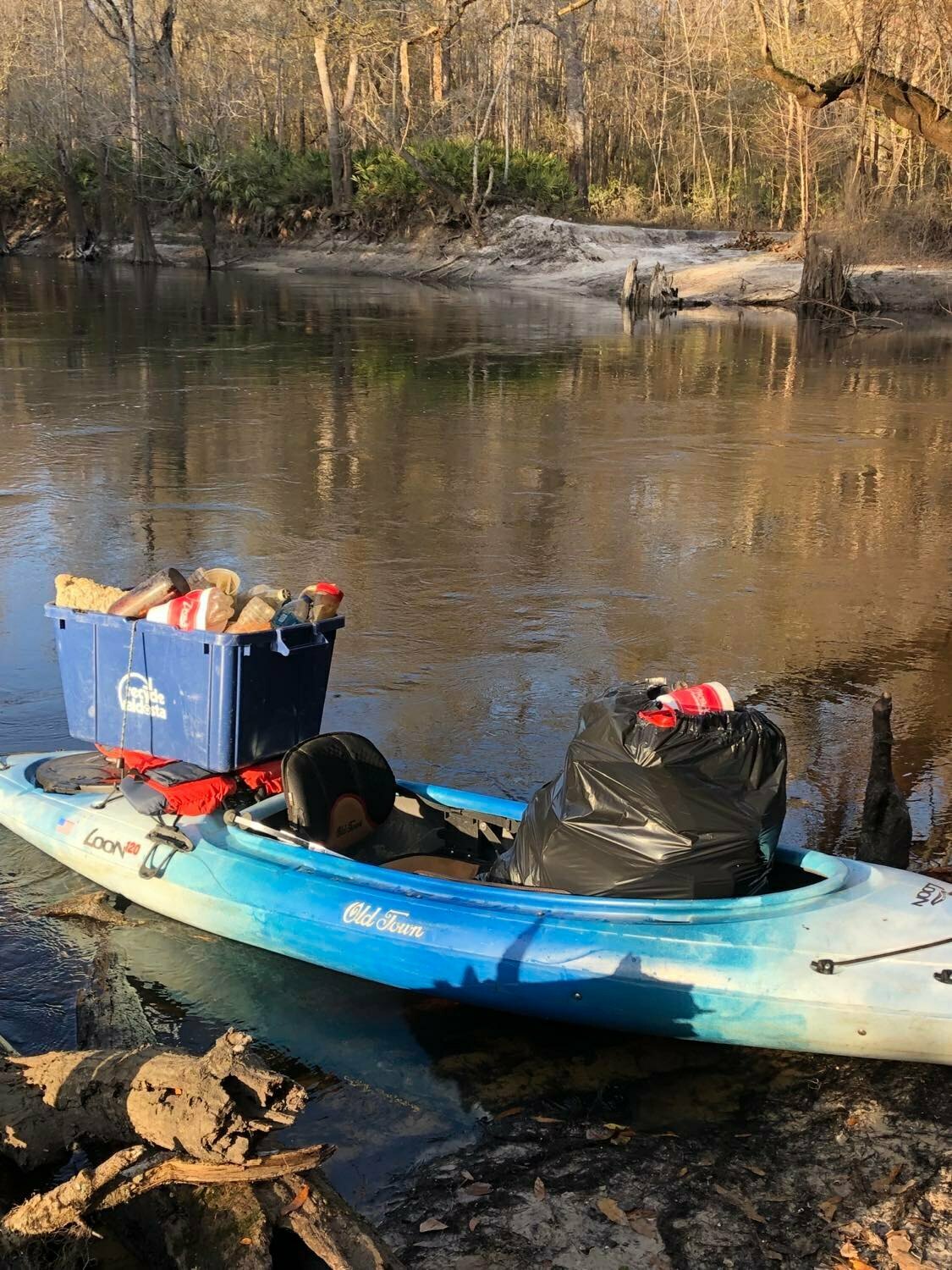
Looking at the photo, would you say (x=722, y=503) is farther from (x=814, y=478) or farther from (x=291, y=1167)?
(x=291, y=1167)

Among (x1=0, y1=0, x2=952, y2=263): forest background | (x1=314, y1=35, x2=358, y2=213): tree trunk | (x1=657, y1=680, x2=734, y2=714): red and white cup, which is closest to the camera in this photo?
(x1=657, y1=680, x2=734, y2=714): red and white cup

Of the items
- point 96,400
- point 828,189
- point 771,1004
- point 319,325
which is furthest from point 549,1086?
point 828,189

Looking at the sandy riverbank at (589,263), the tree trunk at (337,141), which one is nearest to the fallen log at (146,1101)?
the sandy riverbank at (589,263)

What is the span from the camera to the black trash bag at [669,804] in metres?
4.28

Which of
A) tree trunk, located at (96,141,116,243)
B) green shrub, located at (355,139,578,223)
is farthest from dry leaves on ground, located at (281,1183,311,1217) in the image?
tree trunk, located at (96,141,116,243)

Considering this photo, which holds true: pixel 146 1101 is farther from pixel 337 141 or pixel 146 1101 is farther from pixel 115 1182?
pixel 337 141

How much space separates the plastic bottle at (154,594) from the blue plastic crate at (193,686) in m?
0.06

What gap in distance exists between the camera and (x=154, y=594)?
5277 mm

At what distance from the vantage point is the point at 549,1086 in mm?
4223

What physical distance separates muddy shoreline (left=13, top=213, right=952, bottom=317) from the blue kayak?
27.5 m

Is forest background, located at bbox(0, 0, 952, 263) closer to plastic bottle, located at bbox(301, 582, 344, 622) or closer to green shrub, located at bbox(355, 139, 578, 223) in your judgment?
green shrub, located at bbox(355, 139, 578, 223)

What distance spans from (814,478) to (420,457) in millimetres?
3852

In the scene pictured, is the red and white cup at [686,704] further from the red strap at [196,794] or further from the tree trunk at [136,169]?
the tree trunk at [136,169]

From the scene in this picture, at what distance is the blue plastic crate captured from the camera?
16.8 feet
